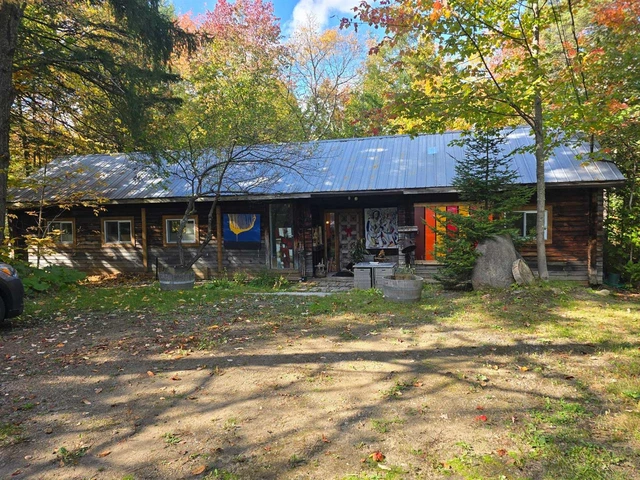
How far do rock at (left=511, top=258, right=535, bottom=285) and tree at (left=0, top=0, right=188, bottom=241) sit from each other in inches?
373

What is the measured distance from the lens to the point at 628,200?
12281 mm

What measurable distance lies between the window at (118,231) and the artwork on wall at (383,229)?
8.60 meters

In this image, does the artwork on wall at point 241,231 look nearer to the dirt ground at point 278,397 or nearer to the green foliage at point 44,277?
the green foliage at point 44,277

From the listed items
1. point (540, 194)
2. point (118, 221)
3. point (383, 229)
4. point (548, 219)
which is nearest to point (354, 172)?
point (383, 229)

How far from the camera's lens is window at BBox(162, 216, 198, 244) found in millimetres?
14484

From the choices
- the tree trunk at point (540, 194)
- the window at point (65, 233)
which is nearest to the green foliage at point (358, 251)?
the tree trunk at point (540, 194)

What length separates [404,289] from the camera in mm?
8188

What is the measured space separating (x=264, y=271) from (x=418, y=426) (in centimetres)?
1051

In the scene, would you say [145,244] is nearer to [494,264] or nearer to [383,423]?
[494,264]

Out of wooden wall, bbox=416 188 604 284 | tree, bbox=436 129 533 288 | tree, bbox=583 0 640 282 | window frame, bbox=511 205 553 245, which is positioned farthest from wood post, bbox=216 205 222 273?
tree, bbox=583 0 640 282

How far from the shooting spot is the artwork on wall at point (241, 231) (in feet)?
45.3

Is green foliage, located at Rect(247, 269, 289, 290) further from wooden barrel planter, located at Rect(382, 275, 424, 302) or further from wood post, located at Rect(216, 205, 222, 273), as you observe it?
wooden barrel planter, located at Rect(382, 275, 424, 302)

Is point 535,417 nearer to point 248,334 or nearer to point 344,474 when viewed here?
point 344,474

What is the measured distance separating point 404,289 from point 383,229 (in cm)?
624
